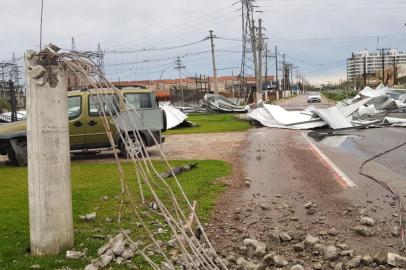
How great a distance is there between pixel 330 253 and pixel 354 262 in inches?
11.5

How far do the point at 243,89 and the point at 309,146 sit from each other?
36.6 metres

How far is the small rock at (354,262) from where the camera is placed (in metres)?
5.30

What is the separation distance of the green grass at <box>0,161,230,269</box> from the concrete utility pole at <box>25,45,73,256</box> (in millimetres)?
260

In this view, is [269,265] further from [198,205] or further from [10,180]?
[10,180]

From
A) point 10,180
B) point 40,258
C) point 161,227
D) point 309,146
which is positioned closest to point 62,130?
point 40,258

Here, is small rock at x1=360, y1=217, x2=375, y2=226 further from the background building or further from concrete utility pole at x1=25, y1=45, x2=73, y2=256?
the background building

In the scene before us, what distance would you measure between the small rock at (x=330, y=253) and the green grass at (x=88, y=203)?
180 cm

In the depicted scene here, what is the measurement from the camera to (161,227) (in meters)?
6.75

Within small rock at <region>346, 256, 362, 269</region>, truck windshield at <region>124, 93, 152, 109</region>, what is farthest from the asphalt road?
truck windshield at <region>124, 93, 152, 109</region>

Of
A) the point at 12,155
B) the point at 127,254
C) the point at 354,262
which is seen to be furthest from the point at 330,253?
the point at 12,155

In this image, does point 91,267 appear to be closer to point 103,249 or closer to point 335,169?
point 103,249

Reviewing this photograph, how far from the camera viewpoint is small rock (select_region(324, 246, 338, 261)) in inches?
218

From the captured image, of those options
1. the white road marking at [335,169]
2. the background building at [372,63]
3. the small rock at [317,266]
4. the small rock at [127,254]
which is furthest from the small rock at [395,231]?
the background building at [372,63]

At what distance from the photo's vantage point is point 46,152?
537cm
